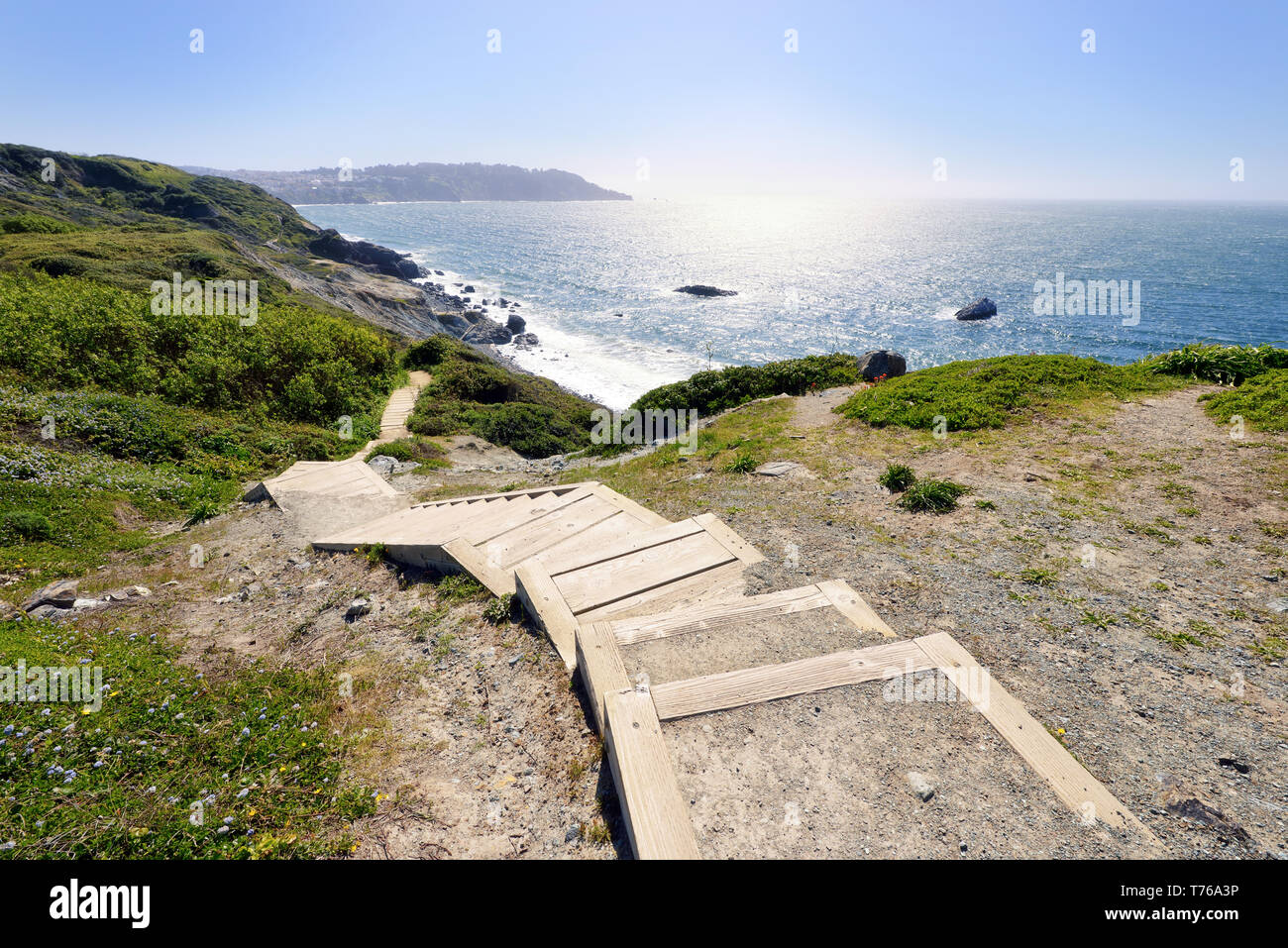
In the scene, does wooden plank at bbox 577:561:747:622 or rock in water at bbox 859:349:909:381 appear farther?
rock in water at bbox 859:349:909:381

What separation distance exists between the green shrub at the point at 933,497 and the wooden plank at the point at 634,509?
406cm

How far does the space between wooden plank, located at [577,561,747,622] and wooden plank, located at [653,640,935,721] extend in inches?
54.3

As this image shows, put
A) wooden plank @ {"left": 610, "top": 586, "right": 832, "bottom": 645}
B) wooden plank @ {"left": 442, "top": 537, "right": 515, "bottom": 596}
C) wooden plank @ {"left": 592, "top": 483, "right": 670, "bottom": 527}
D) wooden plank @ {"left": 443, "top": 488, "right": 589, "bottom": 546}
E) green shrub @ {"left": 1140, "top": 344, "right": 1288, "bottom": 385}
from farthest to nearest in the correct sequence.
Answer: green shrub @ {"left": 1140, "top": 344, "right": 1288, "bottom": 385} → wooden plank @ {"left": 443, "top": 488, "right": 589, "bottom": 546} → wooden plank @ {"left": 592, "top": 483, "right": 670, "bottom": 527} → wooden plank @ {"left": 442, "top": 537, "right": 515, "bottom": 596} → wooden plank @ {"left": 610, "top": 586, "right": 832, "bottom": 645}

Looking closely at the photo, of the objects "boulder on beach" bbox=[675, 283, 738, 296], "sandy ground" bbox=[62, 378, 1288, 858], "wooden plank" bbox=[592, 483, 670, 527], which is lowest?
"sandy ground" bbox=[62, 378, 1288, 858]

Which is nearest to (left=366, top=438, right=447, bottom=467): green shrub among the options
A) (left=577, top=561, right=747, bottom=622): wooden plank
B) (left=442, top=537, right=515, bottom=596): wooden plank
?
A: (left=442, top=537, right=515, bottom=596): wooden plank

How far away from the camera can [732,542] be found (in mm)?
6465

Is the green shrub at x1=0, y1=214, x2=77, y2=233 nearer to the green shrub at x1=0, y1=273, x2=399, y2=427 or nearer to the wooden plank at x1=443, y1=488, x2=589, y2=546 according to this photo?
the green shrub at x1=0, y1=273, x2=399, y2=427

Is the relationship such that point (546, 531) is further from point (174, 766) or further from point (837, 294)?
point (837, 294)

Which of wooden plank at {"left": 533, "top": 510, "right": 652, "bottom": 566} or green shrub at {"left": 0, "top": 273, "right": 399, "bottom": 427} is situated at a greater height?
green shrub at {"left": 0, "top": 273, "right": 399, "bottom": 427}

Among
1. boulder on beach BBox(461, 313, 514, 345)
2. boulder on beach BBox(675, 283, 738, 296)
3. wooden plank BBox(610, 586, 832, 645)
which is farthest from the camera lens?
boulder on beach BBox(675, 283, 738, 296)

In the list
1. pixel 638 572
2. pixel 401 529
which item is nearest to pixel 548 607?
pixel 638 572

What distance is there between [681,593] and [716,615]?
816mm

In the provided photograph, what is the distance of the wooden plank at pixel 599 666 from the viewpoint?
4.07 m

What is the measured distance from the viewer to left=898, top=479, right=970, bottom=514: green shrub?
27.8ft
